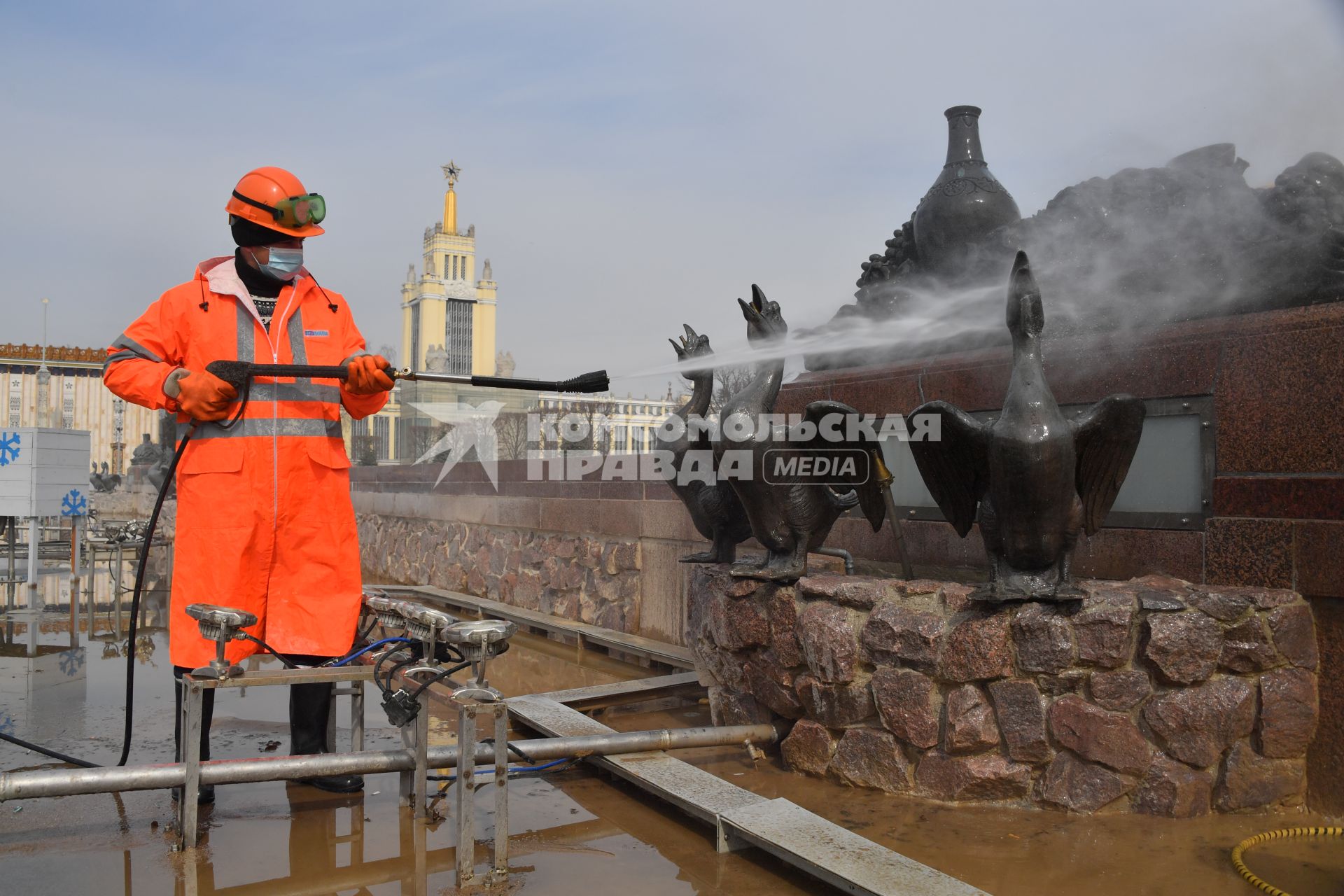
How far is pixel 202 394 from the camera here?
11.4 ft

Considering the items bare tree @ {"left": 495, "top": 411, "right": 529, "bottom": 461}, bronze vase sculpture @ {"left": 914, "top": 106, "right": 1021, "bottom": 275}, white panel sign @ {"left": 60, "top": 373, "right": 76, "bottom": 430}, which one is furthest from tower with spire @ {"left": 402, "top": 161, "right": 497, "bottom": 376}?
bronze vase sculpture @ {"left": 914, "top": 106, "right": 1021, "bottom": 275}

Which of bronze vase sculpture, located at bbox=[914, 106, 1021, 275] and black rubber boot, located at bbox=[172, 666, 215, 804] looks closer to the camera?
black rubber boot, located at bbox=[172, 666, 215, 804]

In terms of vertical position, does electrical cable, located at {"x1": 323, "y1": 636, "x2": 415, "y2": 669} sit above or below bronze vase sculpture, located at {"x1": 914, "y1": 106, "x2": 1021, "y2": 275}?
below

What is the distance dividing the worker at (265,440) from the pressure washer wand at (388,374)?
2.3 inches

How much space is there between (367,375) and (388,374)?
85 millimetres

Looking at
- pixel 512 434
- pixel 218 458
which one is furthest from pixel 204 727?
pixel 512 434

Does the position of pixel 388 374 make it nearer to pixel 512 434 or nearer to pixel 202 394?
pixel 202 394

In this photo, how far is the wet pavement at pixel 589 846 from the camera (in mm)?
3043

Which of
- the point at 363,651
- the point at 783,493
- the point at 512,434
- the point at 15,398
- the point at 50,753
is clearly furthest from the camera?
the point at 15,398

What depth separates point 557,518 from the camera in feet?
31.5

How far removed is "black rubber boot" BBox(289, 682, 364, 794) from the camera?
12.8 ft

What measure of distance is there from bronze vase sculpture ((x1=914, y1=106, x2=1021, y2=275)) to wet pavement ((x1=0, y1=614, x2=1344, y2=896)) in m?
3.65

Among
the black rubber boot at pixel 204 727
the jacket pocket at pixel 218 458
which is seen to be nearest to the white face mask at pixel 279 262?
the jacket pocket at pixel 218 458

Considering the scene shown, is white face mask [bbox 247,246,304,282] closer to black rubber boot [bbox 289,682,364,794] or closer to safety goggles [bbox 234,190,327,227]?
safety goggles [bbox 234,190,327,227]
